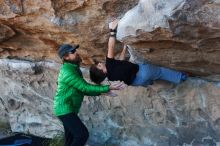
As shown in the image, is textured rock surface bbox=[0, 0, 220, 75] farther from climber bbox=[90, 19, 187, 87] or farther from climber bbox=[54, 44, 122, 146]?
climber bbox=[54, 44, 122, 146]

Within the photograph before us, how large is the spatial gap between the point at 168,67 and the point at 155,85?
468 mm

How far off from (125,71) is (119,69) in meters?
0.06

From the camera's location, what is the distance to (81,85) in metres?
4.99

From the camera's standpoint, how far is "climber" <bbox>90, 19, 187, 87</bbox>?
485 centimetres

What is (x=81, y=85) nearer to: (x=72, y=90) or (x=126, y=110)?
(x=72, y=90)

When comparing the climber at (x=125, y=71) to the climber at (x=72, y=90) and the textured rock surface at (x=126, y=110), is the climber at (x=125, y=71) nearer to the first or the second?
the climber at (x=72, y=90)

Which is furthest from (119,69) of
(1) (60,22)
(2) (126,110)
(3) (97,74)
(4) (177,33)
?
(2) (126,110)

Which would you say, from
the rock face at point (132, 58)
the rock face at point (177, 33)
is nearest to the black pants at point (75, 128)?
the rock face at point (132, 58)

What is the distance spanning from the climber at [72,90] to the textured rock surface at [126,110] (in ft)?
2.70

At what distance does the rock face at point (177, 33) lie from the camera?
13.4ft

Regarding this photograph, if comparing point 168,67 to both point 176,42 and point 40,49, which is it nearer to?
point 176,42

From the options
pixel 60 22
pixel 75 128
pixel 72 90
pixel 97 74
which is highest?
pixel 60 22

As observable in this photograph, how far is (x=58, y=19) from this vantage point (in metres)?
5.41

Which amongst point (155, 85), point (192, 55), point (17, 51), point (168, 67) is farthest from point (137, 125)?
point (17, 51)
